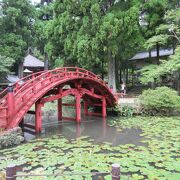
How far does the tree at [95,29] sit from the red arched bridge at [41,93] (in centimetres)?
413

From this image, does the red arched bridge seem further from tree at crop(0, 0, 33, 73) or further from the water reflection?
tree at crop(0, 0, 33, 73)

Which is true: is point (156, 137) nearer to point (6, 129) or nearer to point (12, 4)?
point (6, 129)

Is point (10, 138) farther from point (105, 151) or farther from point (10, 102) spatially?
point (105, 151)

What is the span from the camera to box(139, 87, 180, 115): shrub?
15.6 m

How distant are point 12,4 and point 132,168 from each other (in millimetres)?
27853

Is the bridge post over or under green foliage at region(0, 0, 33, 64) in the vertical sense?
under

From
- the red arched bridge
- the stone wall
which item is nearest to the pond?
the stone wall

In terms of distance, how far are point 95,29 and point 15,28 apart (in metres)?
14.2

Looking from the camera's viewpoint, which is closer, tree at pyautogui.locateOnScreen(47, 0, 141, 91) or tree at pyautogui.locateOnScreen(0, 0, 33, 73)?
tree at pyautogui.locateOnScreen(47, 0, 141, 91)

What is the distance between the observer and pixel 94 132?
1266 centimetres

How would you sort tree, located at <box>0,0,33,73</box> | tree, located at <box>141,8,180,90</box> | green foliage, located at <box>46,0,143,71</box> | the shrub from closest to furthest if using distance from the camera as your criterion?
the shrub, tree, located at <box>141,8,180,90</box>, green foliage, located at <box>46,0,143,71</box>, tree, located at <box>0,0,33,73</box>

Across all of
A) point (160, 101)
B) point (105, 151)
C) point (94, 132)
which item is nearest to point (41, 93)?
point (94, 132)

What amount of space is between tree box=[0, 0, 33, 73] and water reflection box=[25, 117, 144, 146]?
620 inches

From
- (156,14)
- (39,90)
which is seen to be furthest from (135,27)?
(39,90)
